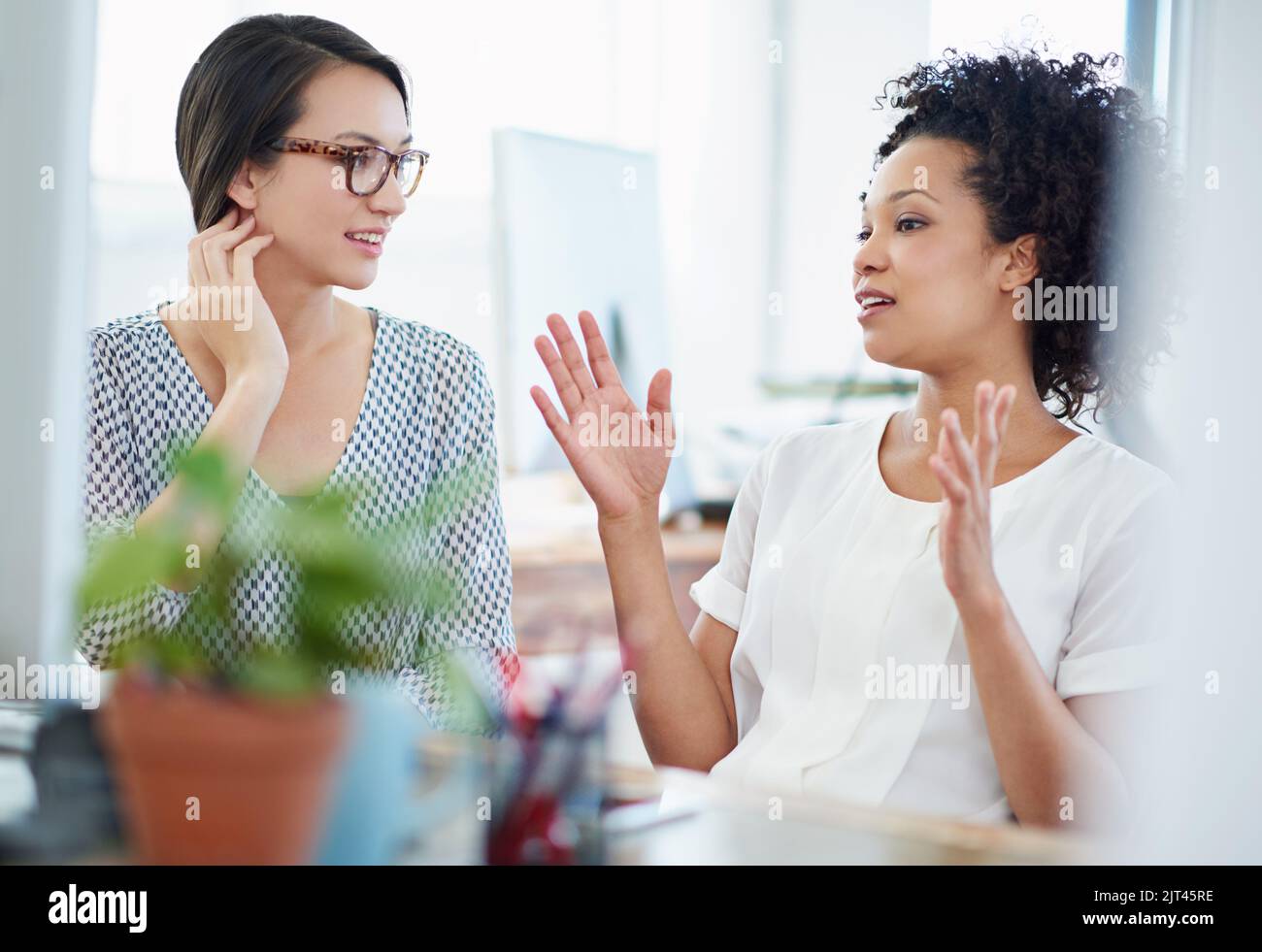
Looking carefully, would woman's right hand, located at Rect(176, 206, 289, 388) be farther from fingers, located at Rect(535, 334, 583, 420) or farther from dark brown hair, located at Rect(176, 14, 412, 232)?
fingers, located at Rect(535, 334, 583, 420)

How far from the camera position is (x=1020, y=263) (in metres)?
1.49

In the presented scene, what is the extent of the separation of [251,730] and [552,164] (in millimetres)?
2510

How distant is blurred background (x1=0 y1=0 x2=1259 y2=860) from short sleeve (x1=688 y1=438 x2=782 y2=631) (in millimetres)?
668

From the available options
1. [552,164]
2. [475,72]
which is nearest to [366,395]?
[552,164]

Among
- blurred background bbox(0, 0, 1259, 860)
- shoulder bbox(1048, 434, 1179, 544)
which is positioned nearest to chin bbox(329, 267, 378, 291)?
blurred background bbox(0, 0, 1259, 860)

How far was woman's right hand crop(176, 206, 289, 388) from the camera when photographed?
5.32 ft

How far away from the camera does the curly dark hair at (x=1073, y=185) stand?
58.3 inches

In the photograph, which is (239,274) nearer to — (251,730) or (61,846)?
(61,846)

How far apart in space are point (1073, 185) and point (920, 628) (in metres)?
0.57

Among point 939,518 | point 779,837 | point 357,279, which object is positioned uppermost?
point 357,279

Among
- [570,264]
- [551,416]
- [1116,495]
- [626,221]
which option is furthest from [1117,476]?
[626,221]

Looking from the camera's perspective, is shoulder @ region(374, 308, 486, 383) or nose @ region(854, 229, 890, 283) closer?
nose @ region(854, 229, 890, 283)

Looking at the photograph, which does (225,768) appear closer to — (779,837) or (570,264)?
(779,837)
